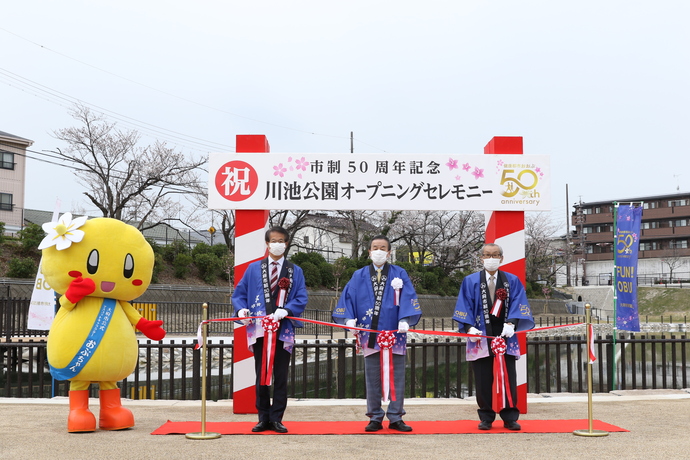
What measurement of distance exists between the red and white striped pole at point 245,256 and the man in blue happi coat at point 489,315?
2.24 meters

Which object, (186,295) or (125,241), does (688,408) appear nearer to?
(125,241)

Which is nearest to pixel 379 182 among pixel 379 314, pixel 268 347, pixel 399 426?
pixel 379 314

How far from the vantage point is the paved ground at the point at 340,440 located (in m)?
4.22

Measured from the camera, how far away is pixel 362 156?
22.4 feet

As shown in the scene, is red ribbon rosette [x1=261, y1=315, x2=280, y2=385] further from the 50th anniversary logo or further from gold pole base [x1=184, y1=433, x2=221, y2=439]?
the 50th anniversary logo

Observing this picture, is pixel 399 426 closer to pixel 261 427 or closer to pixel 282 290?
pixel 261 427

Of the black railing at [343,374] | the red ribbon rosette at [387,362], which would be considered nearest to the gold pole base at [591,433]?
the red ribbon rosette at [387,362]

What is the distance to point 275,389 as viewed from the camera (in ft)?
17.7

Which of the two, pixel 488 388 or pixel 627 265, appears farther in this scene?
pixel 627 265

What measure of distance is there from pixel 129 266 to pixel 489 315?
11.0 ft

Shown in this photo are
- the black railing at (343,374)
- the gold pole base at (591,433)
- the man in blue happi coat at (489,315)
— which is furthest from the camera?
the black railing at (343,374)

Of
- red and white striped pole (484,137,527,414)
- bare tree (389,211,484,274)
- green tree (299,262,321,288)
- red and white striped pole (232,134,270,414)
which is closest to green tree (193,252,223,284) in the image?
green tree (299,262,321,288)

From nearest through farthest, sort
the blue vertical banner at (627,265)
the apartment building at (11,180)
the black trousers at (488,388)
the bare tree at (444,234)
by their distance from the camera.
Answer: the black trousers at (488,388) < the blue vertical banner at (627,265) < the apartment building at (11,180) < the bare tree at (444,234)

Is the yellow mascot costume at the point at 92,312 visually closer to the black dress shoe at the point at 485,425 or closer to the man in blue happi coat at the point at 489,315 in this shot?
the man in blue happi coat at the point at 489,315
